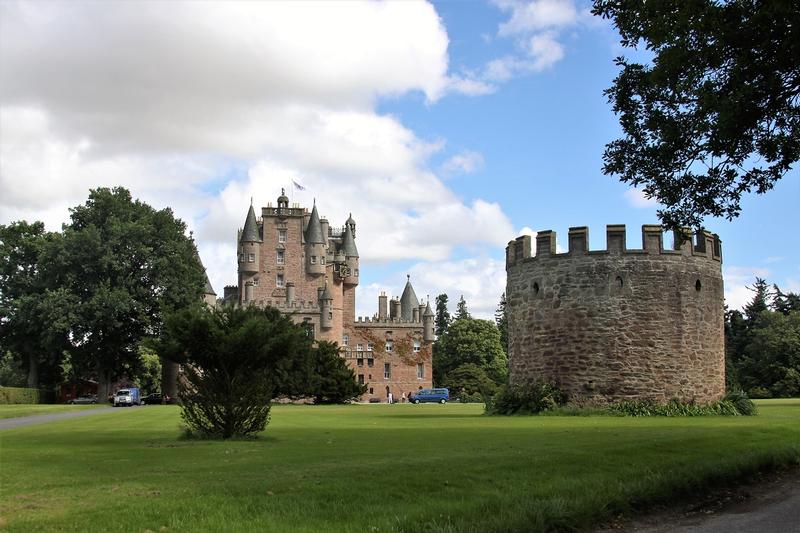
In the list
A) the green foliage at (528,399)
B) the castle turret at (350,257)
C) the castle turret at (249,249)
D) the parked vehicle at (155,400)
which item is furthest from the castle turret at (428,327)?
the green foliage at (528,399)

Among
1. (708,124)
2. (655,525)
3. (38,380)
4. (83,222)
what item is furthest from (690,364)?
(38,380)

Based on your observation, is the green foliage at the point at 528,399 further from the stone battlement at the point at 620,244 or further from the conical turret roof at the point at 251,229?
the conical turret roof at the point at 251,229

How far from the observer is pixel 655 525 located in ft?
30.4

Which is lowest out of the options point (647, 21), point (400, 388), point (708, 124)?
point (400, 388)

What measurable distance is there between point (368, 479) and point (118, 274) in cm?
5390

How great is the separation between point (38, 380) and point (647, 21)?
66312 millimetres

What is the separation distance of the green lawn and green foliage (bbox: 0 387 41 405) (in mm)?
40183

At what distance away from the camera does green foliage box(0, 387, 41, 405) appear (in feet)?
174

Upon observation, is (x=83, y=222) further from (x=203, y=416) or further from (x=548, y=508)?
(x=548, y=508)

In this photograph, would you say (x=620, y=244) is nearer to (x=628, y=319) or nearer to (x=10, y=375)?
(x=628, y=319)

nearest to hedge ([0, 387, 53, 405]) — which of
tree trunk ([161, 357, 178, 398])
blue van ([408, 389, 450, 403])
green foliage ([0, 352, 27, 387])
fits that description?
tree trunk ([161, 357, 178, 398])

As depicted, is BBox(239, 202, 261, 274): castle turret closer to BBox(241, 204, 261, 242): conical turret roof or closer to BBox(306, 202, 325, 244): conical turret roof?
BBox(241, 204, 261, 242): conical turret roof

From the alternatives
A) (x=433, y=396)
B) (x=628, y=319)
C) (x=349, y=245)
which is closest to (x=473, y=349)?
(x=349, y=245)

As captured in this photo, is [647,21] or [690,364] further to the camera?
[690,364]
